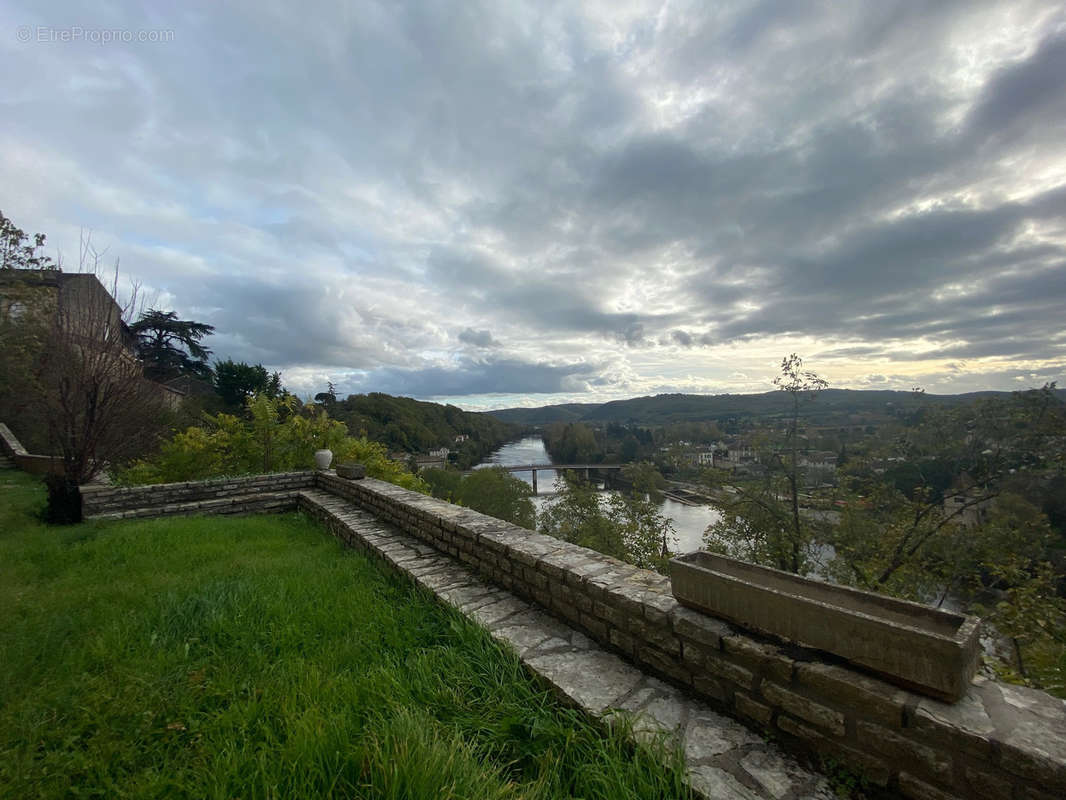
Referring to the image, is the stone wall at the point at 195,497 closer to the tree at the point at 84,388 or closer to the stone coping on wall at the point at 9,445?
the tree at the point at 84,388

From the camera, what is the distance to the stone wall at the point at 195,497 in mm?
5961

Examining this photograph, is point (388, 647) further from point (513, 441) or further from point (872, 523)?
point (513, 441)

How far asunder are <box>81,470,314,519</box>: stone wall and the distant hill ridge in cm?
996

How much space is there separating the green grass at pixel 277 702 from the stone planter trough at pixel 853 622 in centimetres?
65

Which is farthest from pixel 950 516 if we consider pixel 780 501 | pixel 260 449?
pixel 260 449

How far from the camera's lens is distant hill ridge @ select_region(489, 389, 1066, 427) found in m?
8.84

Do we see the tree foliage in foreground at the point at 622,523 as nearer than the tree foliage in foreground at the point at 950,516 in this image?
No

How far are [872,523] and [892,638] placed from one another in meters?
8.68

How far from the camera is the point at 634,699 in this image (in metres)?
1.88

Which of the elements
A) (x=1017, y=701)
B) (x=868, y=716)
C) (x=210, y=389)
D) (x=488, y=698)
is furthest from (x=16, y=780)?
(x=210, y=389)

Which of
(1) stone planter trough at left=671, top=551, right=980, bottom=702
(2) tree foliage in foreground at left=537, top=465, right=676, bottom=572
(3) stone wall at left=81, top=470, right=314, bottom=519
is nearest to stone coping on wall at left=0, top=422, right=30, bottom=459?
(3) stone wall at left=81, top=470, right=314, bottom=519

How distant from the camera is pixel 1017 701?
1.34m

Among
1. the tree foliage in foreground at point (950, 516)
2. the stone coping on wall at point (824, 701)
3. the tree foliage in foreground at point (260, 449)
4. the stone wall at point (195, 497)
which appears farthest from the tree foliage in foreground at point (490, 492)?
the stone coping on wall at point (824, 701)

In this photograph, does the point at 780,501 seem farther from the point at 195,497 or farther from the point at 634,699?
the point at 195,497
